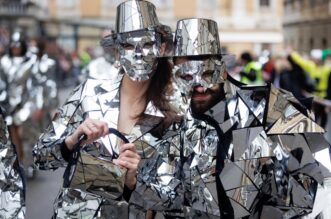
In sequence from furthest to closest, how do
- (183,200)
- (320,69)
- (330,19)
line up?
(330,19)
(320,69)
(183,200)

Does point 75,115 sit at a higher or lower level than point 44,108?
higher

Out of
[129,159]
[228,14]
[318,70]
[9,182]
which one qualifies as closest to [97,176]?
[129,159]

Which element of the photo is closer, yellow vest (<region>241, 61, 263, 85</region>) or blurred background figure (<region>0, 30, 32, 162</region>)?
blurred background figure (<region>0, 30, 32, 162</region>)

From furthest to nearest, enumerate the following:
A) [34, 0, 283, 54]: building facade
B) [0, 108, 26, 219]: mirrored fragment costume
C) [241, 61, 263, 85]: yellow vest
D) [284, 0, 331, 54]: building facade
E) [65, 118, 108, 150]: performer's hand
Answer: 1. [34, 0, 283, 54]: building facade
2. [284, 0, 331, 54]: building facade
3. [241, 61, 263, 85]: yellow vest
4. [0, 108, 26, 219]: mirrored fragment costume
5. [65, 118, 108, 150]: performer's hand

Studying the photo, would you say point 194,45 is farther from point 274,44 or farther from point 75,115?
point 274,44

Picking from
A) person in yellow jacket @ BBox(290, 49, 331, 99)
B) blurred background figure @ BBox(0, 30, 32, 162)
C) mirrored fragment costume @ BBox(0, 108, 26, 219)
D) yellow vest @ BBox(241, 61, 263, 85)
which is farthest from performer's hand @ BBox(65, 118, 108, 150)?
person in yellow jacket @ BBox(290, 49, 331, 99)

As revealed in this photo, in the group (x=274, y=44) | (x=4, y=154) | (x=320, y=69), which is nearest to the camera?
(x=4, y=154)

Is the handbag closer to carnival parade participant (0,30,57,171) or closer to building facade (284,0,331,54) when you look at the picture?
carnival parade participant (0,30,57,171)

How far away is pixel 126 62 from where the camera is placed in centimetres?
290

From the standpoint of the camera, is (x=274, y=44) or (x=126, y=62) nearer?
(x=126, y=62)

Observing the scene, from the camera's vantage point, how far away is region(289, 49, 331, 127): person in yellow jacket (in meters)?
9.62

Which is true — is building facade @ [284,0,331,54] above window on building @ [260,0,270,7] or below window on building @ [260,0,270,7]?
below

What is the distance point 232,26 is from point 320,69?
132 ft

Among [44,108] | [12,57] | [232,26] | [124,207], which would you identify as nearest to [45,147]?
[124,207]
